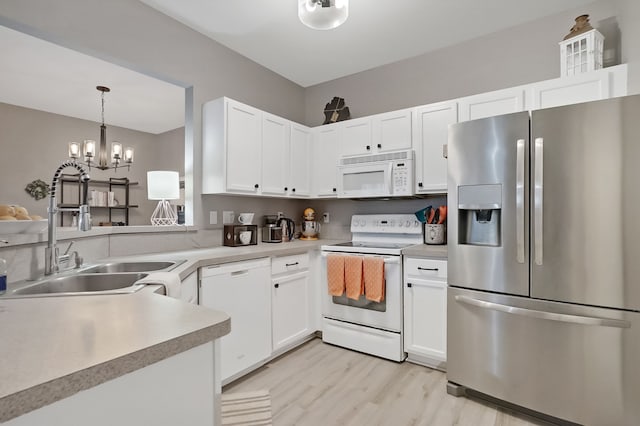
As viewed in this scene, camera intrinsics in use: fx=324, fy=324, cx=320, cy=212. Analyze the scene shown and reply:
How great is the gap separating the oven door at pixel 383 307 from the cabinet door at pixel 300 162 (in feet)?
3.11

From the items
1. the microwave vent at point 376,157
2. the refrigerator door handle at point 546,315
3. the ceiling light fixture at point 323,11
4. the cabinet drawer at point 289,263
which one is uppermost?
the ceiling light fixture at point 323,11

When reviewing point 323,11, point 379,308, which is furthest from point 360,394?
point 323,11

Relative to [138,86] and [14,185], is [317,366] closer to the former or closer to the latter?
[138,86]

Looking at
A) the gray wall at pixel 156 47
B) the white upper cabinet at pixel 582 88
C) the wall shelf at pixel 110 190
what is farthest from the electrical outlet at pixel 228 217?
the wall shelf at pixel 110 190

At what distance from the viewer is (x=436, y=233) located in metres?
2.79

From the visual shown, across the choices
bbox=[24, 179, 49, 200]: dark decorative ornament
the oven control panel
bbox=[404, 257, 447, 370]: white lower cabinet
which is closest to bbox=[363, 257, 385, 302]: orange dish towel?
bbox=[404, 257, 447, 370]: white lower cabinet

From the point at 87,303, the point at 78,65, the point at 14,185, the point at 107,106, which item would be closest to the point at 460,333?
the point at 87,303

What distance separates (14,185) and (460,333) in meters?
6.26

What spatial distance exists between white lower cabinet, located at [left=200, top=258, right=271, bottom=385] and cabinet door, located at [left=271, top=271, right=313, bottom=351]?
0.31 feet

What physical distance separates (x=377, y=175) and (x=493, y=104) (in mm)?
1067

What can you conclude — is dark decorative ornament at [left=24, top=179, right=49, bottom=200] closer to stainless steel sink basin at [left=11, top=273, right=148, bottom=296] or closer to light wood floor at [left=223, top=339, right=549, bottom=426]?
stainless steel sink basin at [left=11, top=273, right=148, bottom=296]

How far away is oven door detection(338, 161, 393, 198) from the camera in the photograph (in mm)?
2924

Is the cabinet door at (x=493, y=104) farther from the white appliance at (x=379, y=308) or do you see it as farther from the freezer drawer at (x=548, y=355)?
the freezer drawer at (x=548, y=355)

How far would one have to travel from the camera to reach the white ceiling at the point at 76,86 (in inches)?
127
